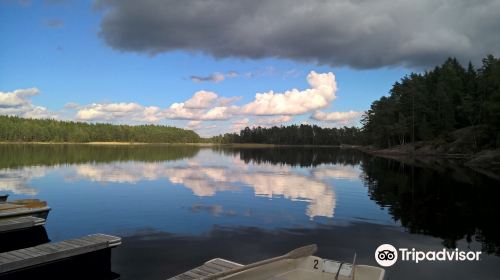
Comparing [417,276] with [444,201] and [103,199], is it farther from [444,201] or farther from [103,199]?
[103,199]

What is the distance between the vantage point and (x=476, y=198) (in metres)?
35.8

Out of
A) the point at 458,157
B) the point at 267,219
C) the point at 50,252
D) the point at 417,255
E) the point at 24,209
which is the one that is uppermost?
the point at 458,157

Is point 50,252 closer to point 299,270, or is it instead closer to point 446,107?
point 299,270

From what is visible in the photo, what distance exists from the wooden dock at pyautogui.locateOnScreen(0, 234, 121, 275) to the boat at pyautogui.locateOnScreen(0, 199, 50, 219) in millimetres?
7098

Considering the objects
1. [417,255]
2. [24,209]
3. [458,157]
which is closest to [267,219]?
[417,255]

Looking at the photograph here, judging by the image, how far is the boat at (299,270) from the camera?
35.4 ft

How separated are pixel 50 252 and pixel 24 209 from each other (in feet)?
30.5

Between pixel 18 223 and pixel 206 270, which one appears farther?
pixel 18 223

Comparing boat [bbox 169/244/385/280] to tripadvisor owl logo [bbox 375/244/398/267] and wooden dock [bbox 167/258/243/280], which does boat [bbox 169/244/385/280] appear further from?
tripadvisor owl logo [bbox 375/244/398/267]

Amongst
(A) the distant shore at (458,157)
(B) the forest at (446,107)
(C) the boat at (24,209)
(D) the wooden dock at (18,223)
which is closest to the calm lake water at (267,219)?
(C) the boat at (24,209)

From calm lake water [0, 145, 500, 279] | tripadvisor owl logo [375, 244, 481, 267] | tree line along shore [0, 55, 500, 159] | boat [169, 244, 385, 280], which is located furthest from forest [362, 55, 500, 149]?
boat [169, 244, 385, 280]

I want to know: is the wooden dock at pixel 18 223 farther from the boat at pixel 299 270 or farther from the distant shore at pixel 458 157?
the distant shore at pixel 458 157

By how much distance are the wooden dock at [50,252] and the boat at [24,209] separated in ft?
23.3

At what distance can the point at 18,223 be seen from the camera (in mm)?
18656
